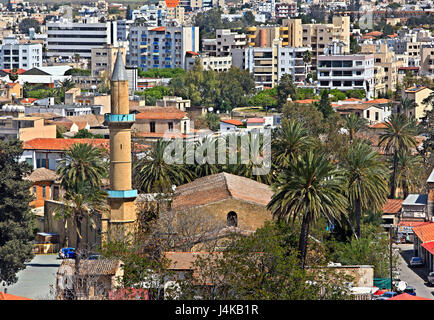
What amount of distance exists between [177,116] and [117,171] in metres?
35.8

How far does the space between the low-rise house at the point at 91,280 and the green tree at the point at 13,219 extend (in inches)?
279

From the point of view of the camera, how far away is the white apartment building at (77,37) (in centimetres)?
15938

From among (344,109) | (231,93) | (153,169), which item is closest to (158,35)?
(231,93)

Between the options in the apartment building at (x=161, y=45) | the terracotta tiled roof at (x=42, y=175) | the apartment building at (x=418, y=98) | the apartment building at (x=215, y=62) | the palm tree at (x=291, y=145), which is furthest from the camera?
the apartment building at (x=161, y=45)

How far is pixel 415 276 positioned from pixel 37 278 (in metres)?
14.6

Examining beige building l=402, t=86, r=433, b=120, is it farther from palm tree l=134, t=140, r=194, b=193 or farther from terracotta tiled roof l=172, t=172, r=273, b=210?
terracotta tiled roof l=172, t=172, r=273, b=210

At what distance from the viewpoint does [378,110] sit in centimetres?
8469

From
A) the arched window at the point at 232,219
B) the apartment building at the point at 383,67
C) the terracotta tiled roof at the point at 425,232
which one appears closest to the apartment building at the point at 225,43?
the apartment building at the point at 383,67

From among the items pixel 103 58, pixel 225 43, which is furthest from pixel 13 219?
pixel 225 43

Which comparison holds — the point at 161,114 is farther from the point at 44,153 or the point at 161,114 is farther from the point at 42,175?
the point at 42,175

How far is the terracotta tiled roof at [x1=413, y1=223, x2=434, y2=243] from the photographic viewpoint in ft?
137

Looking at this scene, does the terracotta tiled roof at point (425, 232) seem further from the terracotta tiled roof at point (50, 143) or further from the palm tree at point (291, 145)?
the terracotta tiled roof at point (50, 143)

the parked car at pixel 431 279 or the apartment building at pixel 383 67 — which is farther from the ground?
the apartment building at pixel 383 67

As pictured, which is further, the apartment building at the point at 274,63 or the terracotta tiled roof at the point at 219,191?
the apartment building at the point at 274,63
